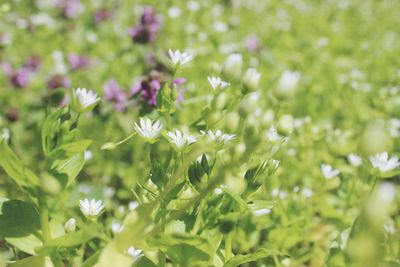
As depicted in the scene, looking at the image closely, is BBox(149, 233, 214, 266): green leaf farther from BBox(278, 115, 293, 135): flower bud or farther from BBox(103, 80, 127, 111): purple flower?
BBox(103, 80, 127, 111): purple flower

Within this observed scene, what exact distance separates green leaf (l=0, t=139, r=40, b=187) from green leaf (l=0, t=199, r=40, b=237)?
90 millimetres

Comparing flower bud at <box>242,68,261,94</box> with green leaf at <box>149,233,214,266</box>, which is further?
flower bud at <box>242,68,261,94</box>

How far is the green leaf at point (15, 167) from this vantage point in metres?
0.74

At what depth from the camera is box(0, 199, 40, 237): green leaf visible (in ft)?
2.69

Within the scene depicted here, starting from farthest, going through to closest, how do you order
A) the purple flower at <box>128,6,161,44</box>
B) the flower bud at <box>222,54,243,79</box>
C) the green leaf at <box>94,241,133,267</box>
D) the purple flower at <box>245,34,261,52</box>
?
the purple flower at <box>245,34,261,52</box>
the purple flower at <box>128,6,161,44</box>
the flower bud at <box>222,54,243,79</box>
the green leaf at <box>94,241,133,267</box>

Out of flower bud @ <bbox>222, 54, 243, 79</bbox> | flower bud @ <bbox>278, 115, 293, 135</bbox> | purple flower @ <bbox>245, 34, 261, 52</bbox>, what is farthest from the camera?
purple flower @ <bbox>245, 34, 261, 52</bbox>

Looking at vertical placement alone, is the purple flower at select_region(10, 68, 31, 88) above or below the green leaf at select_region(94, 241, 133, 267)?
below

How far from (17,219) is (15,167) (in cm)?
13

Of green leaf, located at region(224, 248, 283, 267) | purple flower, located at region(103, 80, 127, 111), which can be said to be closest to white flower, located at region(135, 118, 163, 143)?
green leaf, located at region(224, 248, 283, 267)

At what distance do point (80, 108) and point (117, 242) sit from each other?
0.27 metres

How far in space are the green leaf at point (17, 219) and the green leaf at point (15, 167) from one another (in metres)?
0.09

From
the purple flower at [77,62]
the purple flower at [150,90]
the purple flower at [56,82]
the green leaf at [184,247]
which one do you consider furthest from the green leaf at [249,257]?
the purple flower at [77,62]

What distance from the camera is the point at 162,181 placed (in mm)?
844

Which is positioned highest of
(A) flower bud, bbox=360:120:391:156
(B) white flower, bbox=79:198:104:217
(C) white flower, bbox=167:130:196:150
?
(A) flower bud, bbox=360:120:391:156
